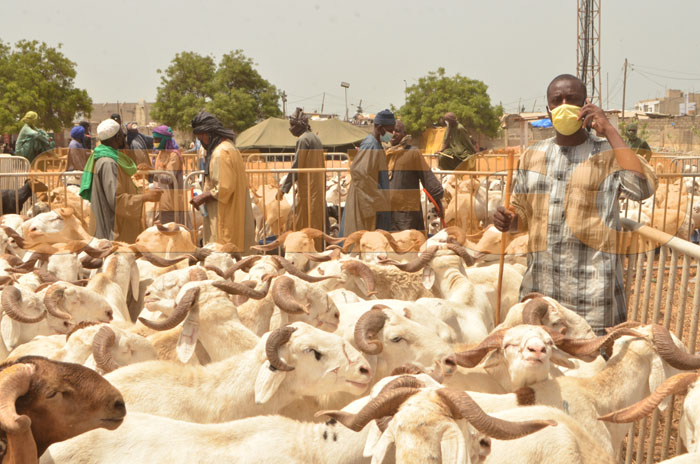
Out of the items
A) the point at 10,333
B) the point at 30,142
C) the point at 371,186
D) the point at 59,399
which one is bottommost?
the point at 10,333

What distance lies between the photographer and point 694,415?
3.08m

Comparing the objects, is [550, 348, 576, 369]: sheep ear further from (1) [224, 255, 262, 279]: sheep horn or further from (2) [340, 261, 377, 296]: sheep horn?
(1) [224, 255, 262, 279]: sheep horn

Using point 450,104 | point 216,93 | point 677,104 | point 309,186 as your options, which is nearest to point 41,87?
point 216,93

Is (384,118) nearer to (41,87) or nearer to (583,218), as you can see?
(583,218)

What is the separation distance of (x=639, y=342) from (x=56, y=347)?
337 centimetres

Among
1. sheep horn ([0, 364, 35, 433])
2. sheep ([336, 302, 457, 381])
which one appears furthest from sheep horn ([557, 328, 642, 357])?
sheep horn ([0, 364, 35, 433])

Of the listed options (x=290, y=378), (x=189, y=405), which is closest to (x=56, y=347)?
(x=189, y=405)

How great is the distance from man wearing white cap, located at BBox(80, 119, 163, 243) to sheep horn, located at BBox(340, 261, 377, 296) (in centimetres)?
250

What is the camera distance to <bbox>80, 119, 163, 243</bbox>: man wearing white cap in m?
7.51

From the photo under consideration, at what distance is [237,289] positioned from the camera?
4.71 meters

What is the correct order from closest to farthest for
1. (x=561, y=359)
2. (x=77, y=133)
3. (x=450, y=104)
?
(x=561, y=359) → (x=77, y=133) → (x=450, y=104)

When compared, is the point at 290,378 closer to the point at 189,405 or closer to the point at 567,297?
the point at 189,405

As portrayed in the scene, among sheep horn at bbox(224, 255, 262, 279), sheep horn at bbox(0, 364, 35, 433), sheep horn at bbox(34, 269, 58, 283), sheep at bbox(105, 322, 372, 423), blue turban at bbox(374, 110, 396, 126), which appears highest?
blue turban at bbox(374, 110, 396, 126)

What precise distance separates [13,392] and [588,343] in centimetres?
270
